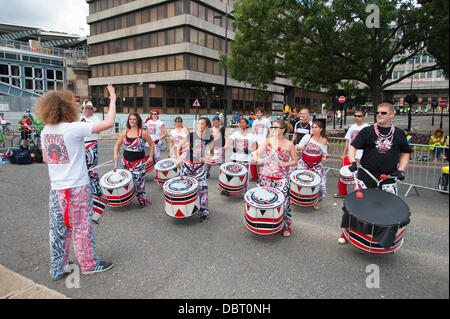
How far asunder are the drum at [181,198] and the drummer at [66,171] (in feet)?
5.21

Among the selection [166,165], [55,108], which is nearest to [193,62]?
[166,165]

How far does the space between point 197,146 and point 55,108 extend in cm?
297

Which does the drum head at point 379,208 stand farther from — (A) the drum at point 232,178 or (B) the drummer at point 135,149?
Result: (B) the drummer at point 135,149

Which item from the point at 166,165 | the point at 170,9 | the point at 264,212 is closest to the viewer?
the point at 264,212

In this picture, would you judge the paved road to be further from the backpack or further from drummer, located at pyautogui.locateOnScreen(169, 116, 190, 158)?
the backpack

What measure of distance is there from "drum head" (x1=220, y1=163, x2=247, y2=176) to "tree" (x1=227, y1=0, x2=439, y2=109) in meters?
8.02

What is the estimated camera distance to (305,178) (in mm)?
5738

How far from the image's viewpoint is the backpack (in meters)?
10.7

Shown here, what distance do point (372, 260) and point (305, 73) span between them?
13193mm

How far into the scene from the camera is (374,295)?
8.25 ft

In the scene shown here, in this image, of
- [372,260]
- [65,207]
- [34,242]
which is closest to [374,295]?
[372,260]

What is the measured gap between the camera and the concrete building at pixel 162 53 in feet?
117

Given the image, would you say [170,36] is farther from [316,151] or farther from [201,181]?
[201,181]

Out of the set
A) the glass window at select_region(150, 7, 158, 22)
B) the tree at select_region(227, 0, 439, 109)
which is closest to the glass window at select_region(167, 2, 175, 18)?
the glass window at select_region(150, 7, 158, 22)
